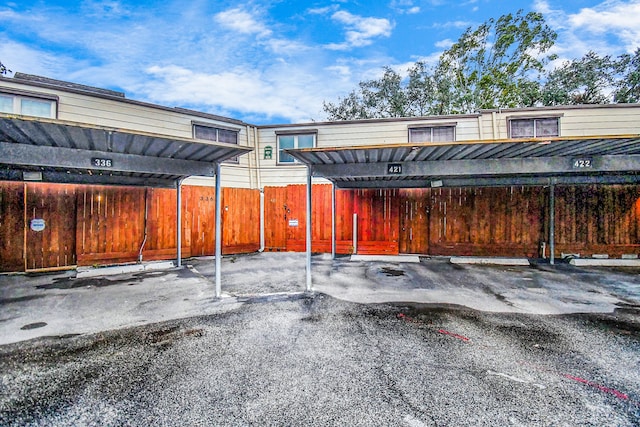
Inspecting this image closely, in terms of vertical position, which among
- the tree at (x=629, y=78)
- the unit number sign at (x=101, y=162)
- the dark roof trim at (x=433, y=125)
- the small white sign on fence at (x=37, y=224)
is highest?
the tree at (x=629, y=78)

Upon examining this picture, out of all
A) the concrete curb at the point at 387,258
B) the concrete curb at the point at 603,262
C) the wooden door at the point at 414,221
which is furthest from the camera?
the wooden door at the point at 414,221

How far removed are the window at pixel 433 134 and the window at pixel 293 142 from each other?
12.4 ft

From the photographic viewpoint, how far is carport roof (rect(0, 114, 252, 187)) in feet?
12.3

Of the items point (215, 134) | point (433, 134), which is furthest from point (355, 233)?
point (215, 134)

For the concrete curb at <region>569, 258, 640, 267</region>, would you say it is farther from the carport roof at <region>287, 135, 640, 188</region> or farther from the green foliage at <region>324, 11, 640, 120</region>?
the green foliage at <region>324, 11, 640, 120</region>

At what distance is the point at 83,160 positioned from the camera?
15.2 feet

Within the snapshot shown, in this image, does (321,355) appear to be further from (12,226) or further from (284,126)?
(284,126)

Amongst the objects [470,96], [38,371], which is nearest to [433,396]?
[38,371]

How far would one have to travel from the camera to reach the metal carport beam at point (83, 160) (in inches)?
165

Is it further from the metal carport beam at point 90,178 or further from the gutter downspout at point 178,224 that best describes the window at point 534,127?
the metal carport beam at point 90,178

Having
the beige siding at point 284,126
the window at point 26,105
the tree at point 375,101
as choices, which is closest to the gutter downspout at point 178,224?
the beige siding at point 284,126

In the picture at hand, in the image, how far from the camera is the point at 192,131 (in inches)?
413

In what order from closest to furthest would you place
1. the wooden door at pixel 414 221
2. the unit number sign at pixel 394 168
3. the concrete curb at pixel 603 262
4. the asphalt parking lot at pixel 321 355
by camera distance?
the asphalt parking lot at pixel 321 355 < the unit number sign at pixel 394 168 < the concrete curb at pixel 603 262 < the wooden door at pixel 414 221

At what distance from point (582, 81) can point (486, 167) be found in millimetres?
18299
